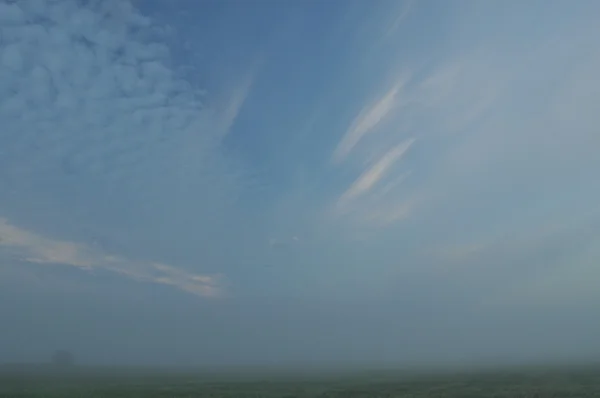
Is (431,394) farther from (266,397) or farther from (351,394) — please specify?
(266,397)

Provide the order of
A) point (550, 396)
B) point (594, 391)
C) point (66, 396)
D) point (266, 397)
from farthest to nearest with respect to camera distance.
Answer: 1. point (66, 396)
2. point (266, 397)
3. point (594, 391)
4. point (550, 396)

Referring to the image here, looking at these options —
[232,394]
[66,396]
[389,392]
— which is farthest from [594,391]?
[66,396]

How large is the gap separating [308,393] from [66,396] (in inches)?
1107

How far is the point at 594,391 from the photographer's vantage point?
54875 mm

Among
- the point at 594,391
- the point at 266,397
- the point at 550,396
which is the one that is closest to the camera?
the point at 550,396

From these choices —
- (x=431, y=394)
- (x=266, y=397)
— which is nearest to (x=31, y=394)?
(x=266, y=397)

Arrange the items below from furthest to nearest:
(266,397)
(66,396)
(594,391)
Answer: (66,396)
(266,397)
(594,391)

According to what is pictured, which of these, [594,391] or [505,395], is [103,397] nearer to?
[505,395]

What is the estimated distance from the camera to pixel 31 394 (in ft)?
208

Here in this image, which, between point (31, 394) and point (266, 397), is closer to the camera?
point (266, 397)

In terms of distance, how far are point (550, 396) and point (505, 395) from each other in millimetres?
4327

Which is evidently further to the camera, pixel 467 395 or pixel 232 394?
pixel 232 394

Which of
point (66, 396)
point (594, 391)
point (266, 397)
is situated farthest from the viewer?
point (66, 396)

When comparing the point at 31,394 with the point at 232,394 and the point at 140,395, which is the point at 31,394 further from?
the point at 232,394
